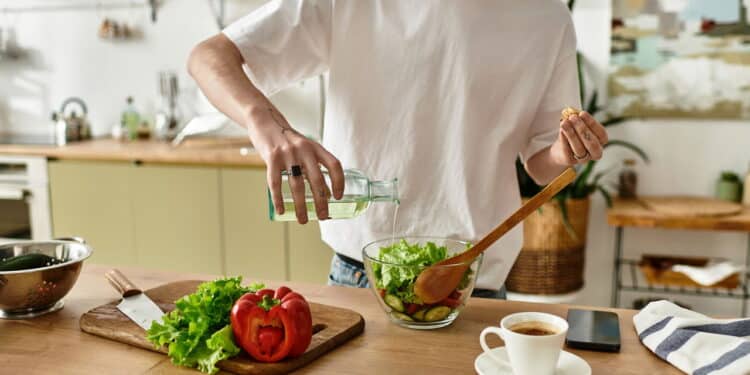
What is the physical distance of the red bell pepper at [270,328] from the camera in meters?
1.08

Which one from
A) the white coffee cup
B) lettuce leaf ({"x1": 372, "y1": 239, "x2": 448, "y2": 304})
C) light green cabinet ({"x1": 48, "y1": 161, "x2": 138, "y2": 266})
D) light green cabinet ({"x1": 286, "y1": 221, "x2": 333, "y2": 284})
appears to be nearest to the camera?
the white coffee cup

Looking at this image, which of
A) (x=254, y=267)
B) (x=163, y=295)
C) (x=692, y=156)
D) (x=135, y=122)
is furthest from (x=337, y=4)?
(x=135, y=122)

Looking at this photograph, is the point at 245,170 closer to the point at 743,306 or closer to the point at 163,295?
the point at 163,295

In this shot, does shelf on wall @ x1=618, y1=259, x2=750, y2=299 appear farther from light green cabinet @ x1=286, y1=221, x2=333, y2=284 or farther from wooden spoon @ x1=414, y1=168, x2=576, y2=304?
wooden spoon @ x1=414, y1=168, x2=576, y2=304

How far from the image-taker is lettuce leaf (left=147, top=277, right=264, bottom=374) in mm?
1073

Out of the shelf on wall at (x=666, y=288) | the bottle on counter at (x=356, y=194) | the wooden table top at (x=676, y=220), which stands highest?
the bottle on counter at (x=356, y=194)

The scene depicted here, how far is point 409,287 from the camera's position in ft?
3.93

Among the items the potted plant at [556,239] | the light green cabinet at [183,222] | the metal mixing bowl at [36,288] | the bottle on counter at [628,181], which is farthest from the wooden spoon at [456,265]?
the bottle on counter at [628,181]

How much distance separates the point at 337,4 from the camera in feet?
4.93

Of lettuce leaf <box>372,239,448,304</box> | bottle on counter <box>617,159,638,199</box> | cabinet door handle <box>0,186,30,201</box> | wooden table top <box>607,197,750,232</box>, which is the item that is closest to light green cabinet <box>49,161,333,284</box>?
cabinet door handle <box>0,186,30,201</box>

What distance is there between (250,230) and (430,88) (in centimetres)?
187

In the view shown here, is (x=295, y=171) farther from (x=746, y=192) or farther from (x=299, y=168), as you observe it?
(x=746, y=192)

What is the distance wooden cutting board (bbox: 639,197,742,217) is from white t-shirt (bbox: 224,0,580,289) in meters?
1.57

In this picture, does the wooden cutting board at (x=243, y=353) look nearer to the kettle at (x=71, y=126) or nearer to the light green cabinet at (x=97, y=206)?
the light green cabinet at (x=97, y=206)
